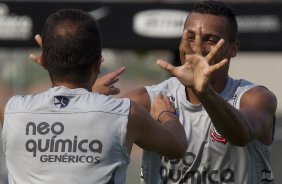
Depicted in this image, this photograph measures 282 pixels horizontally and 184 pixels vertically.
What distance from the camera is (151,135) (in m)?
4.57

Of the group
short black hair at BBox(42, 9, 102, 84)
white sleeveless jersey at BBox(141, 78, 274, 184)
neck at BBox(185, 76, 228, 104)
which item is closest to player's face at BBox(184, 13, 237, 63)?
neck at BBox(185, 76, 228, 104)

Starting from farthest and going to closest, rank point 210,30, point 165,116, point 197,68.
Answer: point 210,30 → point 165,116 → point 197,68

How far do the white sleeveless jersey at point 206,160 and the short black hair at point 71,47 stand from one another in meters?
1.19

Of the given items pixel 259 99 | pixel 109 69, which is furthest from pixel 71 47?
pixel 109 69

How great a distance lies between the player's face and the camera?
551 centimetres

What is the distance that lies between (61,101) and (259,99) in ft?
4.82

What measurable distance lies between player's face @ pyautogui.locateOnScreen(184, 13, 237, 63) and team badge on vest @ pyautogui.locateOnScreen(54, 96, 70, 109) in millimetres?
1142

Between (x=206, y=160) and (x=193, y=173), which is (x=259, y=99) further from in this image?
(x=193, y=173)

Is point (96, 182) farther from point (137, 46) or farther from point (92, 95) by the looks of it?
point (137, 46)

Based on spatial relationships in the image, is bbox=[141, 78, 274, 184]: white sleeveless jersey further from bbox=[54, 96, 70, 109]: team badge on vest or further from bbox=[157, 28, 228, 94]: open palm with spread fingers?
bbox=[54, 96, 70, 109]: team badge on vest

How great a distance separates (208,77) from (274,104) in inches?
41.4

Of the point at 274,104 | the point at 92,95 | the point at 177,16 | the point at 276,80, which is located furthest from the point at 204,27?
the point at 276,80

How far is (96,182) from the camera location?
442 cm

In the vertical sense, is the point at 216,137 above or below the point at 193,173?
above
